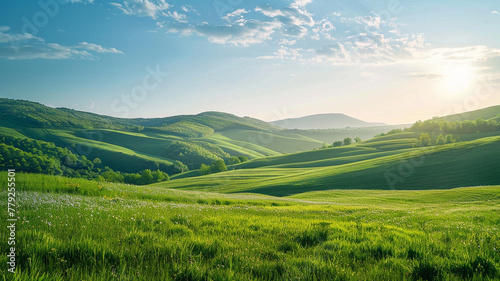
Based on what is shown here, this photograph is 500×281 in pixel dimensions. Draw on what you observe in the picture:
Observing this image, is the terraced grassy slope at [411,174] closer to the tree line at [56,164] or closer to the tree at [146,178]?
the tree at [146,178]

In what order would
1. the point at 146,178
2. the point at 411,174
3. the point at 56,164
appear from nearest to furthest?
the point at 411,174 < the point at 146,178 < the point at 56,164

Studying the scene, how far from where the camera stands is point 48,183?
1364cm

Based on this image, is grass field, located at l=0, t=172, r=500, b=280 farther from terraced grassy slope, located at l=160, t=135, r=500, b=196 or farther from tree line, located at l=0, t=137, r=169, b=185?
tree line, located at l=0, t=137, r=169, b=185

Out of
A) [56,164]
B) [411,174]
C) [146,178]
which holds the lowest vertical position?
[146,178]

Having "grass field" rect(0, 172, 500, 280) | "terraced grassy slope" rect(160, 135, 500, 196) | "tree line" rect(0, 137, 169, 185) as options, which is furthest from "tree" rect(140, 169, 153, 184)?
"grass field" rect(0, 172, 500, 280)

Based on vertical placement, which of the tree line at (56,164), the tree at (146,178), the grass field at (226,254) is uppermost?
the grass field at (226,254)

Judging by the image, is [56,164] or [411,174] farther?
[56,164]

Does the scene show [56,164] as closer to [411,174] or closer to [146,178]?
[146,178]

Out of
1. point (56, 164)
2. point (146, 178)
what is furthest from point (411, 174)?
point (56, 164)

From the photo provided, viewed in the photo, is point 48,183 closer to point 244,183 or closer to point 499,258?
point 499,258

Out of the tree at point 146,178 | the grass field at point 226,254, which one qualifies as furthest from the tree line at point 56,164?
the grass field at point 226,254

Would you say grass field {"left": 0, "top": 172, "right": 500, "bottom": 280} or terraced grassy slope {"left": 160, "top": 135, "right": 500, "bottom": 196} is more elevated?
grass field {"left": 0, "top": 172, "right": 500, "bottom": 280}

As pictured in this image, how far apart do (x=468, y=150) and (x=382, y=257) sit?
309 feet

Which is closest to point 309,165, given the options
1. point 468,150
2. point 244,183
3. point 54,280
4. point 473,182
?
point 244,183
